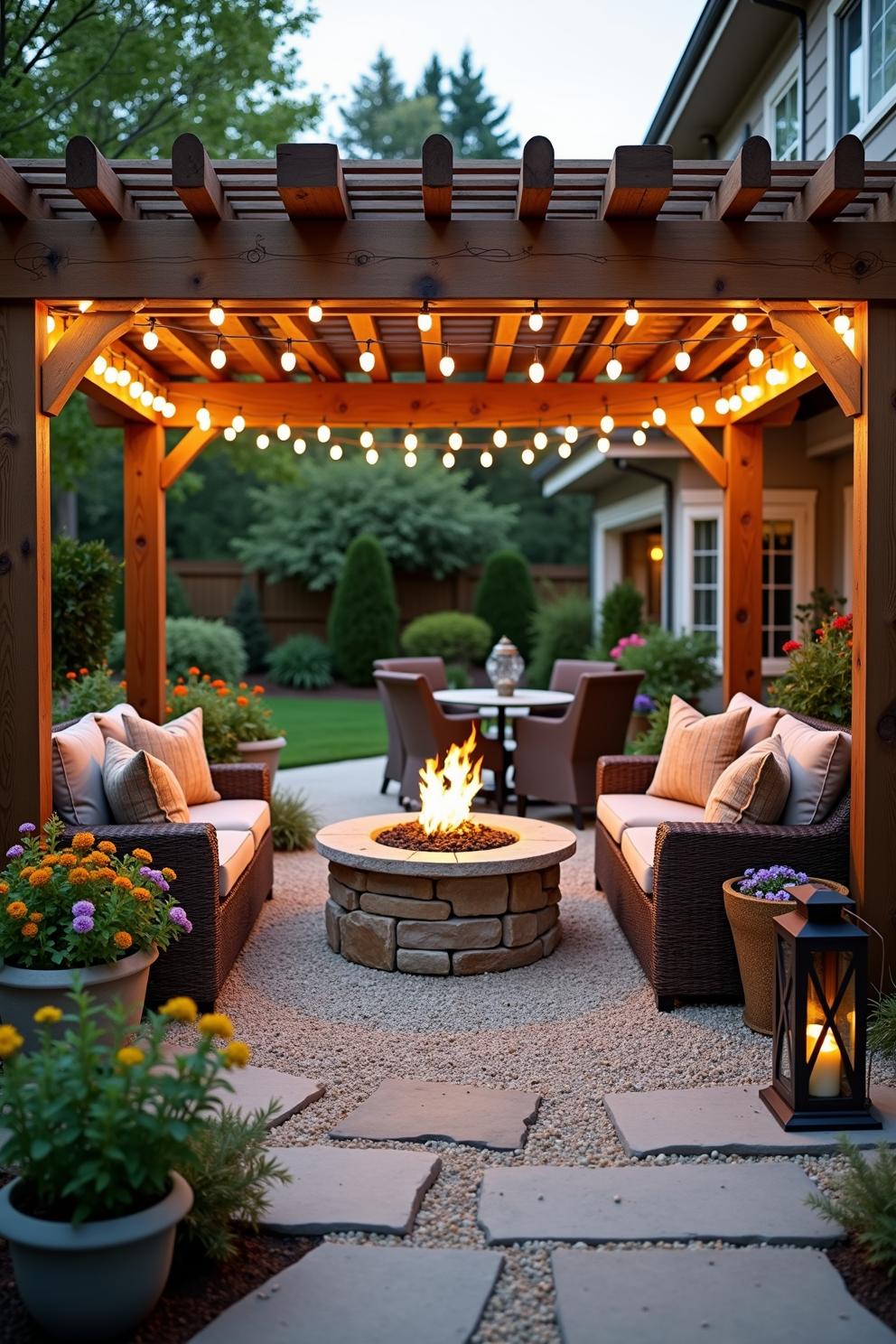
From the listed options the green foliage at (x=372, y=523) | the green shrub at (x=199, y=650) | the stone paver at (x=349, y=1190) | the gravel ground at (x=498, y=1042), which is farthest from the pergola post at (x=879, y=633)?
the green foliage at (x=372, y=523)

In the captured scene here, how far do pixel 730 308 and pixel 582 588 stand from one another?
51.2ft

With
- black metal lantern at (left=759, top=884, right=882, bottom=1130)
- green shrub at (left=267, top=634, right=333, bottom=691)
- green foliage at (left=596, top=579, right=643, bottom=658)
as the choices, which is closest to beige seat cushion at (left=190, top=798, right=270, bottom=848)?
black metal lantern at (left=759, top=884, right=882, bottom=1130)

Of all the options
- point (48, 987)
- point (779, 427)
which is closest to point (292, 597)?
point (779, 427)

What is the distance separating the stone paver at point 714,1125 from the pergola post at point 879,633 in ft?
2.95

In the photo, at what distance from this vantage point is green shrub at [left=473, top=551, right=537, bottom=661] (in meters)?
18.8

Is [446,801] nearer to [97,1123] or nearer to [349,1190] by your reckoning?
[349,1190]

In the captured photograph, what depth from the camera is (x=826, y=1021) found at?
3.42m

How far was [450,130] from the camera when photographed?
29875mm

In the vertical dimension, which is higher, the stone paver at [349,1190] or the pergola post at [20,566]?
the pergola post at [20,566]

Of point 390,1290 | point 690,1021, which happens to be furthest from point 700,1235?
point 690,1021

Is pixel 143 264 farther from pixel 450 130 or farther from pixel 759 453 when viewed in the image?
pixel 450 130

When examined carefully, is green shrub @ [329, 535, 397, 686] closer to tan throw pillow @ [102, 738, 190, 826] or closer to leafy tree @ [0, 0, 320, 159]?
leafy tree @ [0, 0, 320, 159]

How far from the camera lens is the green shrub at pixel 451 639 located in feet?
59.2

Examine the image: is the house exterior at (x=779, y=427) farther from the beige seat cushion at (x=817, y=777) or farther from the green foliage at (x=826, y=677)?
the beige seat cushion at (x=817, y=777)
